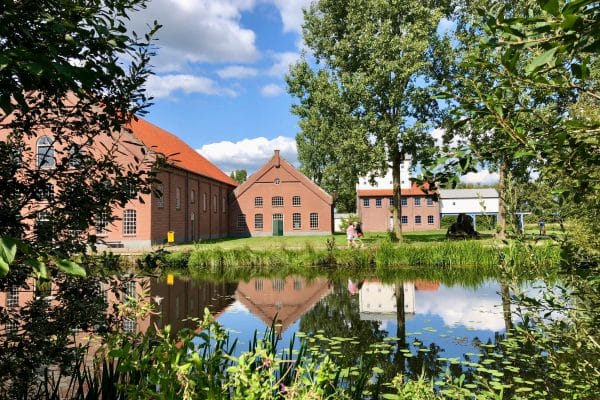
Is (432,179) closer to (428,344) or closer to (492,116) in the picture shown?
(492,116)

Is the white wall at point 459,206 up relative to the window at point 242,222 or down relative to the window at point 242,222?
up

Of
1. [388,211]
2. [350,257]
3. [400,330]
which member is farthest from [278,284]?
[388,211]

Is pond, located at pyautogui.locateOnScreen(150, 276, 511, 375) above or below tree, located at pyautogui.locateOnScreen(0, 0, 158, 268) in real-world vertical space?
below

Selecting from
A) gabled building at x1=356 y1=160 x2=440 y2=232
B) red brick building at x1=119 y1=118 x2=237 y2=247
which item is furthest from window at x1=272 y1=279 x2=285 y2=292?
gabled building at x1=356 y1=160 x2=440 y2=232

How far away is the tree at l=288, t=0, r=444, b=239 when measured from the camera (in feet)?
91.4

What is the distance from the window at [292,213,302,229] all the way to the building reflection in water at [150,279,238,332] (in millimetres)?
Answer: 28977

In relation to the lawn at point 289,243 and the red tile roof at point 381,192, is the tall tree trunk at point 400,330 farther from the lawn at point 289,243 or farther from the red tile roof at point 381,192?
the red tile roof at point 381,192

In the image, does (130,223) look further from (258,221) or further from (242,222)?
(258,221)

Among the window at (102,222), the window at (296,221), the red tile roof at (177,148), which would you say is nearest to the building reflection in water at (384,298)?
the window at (102,222)

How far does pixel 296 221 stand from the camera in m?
46.9

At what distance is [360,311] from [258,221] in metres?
35.4

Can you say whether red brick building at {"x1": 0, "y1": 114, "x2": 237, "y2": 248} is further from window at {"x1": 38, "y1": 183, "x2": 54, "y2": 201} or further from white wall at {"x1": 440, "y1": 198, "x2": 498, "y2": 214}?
white wall at {"x1": 440, "y1": 198, "x2": 498, "y2": 214}

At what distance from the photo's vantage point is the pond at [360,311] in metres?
8.98

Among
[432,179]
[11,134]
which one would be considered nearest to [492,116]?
[432,179]
